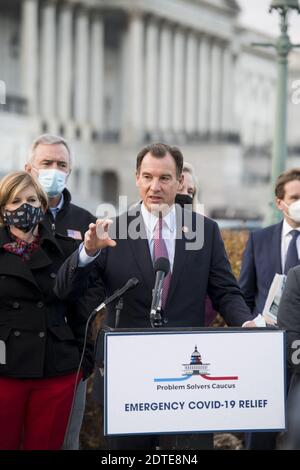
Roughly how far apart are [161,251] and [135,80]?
6532cm

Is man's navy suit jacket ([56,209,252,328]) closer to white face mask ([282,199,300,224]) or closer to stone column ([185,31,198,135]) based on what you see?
white face mask ([282,199,300,224])

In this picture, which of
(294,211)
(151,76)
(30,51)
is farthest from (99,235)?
(151,76)

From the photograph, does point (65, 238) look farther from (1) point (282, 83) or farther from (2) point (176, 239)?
(1) point (282, 83)

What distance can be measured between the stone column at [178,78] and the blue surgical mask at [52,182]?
218 feet

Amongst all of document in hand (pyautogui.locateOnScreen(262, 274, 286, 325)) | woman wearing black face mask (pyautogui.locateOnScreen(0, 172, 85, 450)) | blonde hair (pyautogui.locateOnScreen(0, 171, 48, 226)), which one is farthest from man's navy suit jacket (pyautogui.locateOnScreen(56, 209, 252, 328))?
document in hand (pyautogui.locateOnScreen(262, 274, 286, 325))

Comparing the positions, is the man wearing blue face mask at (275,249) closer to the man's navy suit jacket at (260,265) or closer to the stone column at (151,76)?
the man's navy suit jacket at (260,265)

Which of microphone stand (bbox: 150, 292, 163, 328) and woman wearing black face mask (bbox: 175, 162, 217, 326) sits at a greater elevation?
woman wearing black face mask (bbox: 175, 162, 217, 326)

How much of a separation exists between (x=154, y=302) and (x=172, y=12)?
226ft

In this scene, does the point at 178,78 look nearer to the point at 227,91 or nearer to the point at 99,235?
the point at 227,91

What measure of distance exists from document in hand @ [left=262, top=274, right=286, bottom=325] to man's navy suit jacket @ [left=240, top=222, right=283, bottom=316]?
12.2 inches

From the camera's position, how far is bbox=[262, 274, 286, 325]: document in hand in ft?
23.1

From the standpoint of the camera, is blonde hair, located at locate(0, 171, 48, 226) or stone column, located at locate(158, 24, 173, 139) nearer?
blonde hair, located at locate(0, 171, 48, 226)

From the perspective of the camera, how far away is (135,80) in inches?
2766
